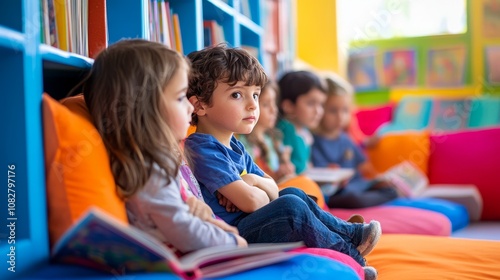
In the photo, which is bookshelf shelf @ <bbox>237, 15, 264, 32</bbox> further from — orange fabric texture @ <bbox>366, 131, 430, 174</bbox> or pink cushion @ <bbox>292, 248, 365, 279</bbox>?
pink cushion @ <bbox>292, 248, 365, 279</bbox>

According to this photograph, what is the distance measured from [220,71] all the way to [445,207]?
146cm

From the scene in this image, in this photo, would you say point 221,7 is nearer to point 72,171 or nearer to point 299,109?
point 299,109

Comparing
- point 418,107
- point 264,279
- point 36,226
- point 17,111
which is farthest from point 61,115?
point 418,107

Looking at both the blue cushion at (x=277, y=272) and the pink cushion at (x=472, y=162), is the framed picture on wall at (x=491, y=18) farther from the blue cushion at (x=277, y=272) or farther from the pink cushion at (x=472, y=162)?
the blue cushion at (x=277, y=272)

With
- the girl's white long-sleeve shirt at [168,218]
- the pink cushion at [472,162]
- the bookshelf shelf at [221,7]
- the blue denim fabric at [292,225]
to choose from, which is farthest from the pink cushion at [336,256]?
the pink cushion at [472,162]

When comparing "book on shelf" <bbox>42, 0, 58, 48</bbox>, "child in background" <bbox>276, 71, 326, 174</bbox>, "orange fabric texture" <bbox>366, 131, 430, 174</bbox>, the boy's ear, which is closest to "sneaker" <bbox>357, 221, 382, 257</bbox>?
the boy's ear

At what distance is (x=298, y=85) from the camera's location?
2750 millimetres

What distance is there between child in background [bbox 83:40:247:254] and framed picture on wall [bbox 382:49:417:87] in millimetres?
3045

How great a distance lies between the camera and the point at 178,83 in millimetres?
1224

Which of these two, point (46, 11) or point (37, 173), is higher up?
point (46, 11)

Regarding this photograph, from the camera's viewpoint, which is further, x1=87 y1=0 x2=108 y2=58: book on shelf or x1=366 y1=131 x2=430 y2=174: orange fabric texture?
x1=366 y1=131 x2=430 y2=174: orange fabric texture

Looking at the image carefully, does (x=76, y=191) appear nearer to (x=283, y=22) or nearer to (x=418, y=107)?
(x=283, y=22)

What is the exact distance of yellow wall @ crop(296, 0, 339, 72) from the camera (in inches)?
161

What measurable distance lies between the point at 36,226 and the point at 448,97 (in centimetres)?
311
